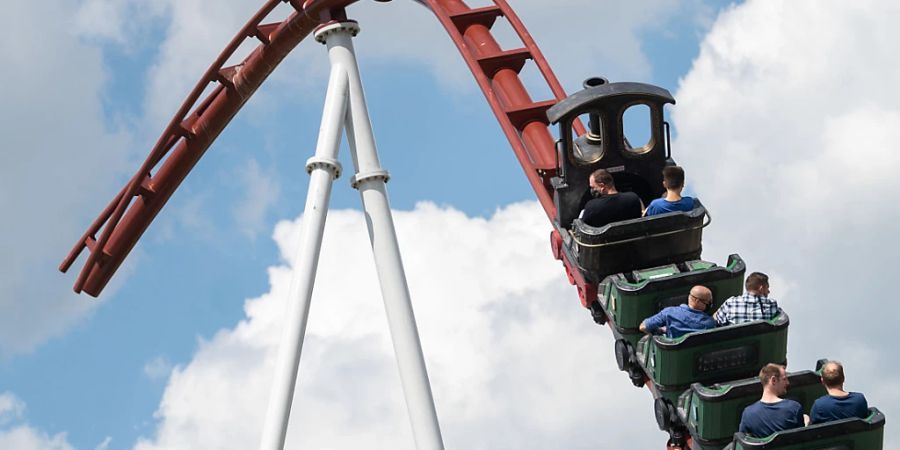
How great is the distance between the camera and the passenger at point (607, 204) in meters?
12.0

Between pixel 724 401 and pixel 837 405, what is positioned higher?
pixel 724 401

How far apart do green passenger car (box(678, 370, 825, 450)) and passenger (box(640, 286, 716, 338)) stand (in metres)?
0.42

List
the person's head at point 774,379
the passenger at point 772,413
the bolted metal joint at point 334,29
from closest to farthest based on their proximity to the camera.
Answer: the person's head at point 774,379
the passenger at point 772,413
the bolted metal joint at point 334,29

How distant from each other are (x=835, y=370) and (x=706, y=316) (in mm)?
1370

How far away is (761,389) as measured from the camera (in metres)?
10.9

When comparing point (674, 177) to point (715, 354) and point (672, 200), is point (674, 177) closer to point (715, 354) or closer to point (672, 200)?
point (672, 200)

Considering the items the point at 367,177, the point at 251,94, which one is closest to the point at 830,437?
the point at 367,177

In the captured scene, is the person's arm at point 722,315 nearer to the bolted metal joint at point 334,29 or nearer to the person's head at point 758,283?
the person's head at point 758,283

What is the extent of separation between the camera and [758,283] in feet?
36.6

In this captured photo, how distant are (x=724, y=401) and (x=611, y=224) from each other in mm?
1706

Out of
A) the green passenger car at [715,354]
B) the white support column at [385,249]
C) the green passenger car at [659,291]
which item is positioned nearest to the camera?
the green passenger car at [715,354]

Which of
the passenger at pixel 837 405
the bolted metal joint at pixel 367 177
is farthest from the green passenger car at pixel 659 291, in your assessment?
the bolted metal joint at pixel 367 177

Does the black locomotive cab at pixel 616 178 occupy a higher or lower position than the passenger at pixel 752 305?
higher

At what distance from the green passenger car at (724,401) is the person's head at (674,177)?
1646mm
